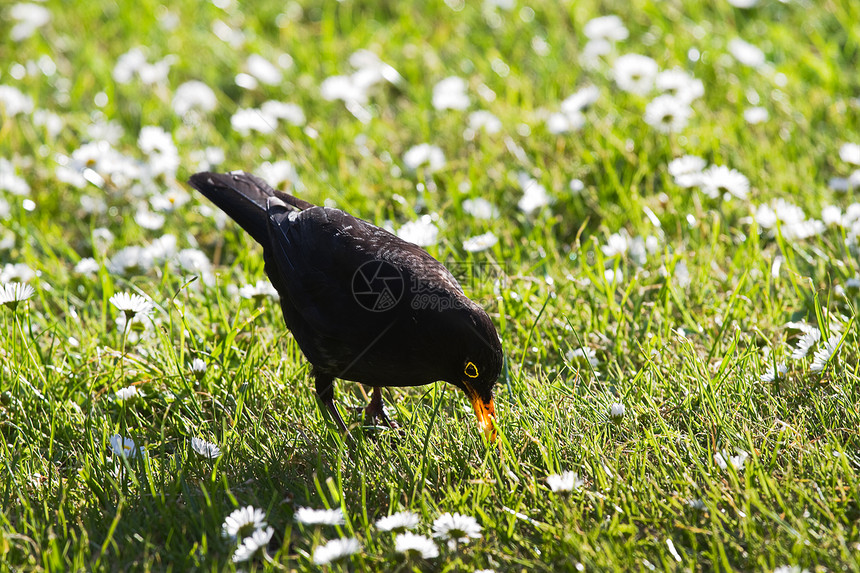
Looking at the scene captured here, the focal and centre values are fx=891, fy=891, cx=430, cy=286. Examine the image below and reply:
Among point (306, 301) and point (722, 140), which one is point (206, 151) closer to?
point (306, 301)

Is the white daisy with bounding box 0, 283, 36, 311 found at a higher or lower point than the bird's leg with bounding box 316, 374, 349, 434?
higher

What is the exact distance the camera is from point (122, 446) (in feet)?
11.2

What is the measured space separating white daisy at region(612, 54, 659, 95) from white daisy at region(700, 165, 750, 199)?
135cm

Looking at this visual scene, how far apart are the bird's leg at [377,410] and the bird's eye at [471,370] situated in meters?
0.40

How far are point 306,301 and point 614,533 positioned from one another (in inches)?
60.3

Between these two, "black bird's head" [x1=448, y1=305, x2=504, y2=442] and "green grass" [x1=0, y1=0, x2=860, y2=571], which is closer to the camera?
"green grass" [x1=0, y1=0, x2=860, y2=571]

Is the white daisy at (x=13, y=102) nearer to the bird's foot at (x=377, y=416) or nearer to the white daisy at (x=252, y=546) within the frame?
the bird's foot at (x=377, y=416)

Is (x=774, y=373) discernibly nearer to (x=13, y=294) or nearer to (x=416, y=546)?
(x=416, y=546)

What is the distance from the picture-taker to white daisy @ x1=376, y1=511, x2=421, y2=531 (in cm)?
284

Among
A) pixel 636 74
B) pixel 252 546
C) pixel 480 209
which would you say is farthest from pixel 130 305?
pixel 636 74

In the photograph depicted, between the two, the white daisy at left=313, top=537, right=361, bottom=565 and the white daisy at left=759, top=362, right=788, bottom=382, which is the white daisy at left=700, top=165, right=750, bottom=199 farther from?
the white daisy at left=313, top=537, right=361, bottom=565

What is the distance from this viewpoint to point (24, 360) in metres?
3.78

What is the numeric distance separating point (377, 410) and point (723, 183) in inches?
85.9

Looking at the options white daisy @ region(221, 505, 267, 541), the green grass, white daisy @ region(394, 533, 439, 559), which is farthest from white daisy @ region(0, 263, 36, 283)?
white daisy @ region(394, 533, 439, 559)
